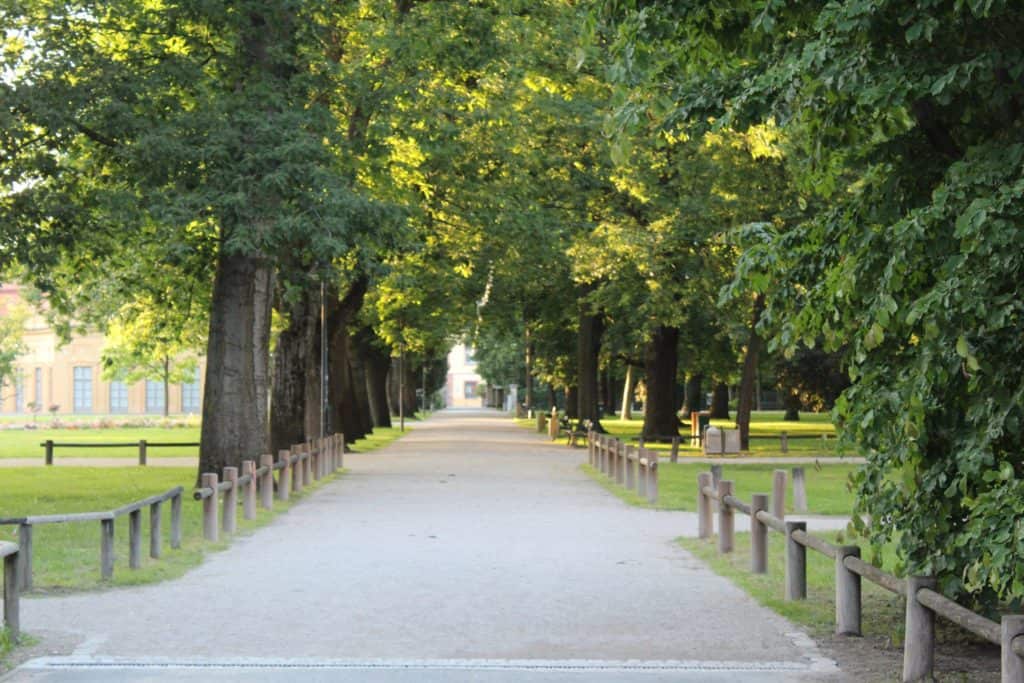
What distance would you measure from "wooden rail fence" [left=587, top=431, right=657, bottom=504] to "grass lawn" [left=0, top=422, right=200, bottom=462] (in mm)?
15061

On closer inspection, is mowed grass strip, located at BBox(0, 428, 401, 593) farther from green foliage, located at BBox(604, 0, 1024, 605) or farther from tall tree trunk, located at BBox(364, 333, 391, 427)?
tall tree trunk, located at BBox(364, 333, 391, 427)

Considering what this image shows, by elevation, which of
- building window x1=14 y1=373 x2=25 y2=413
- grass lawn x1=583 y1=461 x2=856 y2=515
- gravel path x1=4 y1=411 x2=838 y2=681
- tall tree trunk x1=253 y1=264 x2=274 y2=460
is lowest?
gravel path x1=4 y1=411 x2=838 y2=681

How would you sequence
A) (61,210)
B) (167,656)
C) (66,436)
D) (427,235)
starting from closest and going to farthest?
(167,656)
(61,210)
(427,235)
(66,436)

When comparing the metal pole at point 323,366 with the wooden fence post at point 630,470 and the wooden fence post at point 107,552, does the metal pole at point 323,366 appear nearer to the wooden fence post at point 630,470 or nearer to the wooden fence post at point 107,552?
the wooden fence post at point 630,470

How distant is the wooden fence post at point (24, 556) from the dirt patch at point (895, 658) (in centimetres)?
624

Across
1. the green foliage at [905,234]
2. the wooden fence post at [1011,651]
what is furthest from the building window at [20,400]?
the wooden fence post at [1011,651]

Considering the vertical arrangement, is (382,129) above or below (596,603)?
above

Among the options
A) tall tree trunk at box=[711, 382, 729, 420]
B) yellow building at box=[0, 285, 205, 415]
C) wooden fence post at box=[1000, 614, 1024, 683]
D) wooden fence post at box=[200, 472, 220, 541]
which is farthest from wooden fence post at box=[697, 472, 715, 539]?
yellow building at box=[0, 285, 205, 415]

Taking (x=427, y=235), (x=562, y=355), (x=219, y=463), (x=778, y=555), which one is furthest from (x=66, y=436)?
(x=778, y=555)

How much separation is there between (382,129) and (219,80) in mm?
2786

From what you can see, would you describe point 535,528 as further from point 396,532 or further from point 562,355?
point 562,355

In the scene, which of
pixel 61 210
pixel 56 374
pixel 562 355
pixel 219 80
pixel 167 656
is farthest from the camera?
pixel 56 374

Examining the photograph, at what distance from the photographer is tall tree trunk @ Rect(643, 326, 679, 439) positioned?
48156 mm

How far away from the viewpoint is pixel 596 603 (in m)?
12.7
